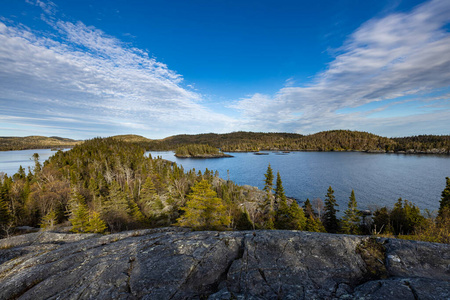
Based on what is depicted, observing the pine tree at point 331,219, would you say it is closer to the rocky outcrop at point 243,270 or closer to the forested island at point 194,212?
the forested island at point 194,212

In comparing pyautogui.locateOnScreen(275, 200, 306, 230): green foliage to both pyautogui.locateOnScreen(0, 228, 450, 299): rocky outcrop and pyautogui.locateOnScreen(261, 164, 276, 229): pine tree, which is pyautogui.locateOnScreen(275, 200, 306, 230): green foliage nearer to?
pyautogui.locateOnScreen(261, 164, 276, 229): pine tree

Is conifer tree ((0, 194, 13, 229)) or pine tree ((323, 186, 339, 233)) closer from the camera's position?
conifer tree ((0, 194, 13, 229))

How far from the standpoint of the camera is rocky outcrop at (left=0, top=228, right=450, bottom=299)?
17.1ft

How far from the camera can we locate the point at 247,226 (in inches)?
1375

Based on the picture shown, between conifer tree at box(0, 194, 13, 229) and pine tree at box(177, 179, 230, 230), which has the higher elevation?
pine tree at box(177, 179, 230, 230)

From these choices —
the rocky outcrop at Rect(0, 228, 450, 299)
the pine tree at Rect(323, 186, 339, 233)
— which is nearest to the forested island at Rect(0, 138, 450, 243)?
the pine tree at Rect(323, 186, 339, 233)

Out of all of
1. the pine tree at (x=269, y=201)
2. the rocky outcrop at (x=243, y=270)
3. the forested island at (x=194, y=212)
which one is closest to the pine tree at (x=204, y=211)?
the forested island at (x=194, y=212)

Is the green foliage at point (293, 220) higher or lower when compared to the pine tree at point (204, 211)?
lower

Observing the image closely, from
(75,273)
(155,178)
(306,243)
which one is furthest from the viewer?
(155,178)

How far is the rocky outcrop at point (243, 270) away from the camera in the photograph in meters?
5.20

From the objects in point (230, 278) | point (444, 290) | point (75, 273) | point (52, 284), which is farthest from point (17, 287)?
point (444, 290)

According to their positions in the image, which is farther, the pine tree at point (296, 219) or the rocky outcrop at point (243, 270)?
the pine tree at point (296, 219)

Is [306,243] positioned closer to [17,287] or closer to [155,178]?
[17,287]

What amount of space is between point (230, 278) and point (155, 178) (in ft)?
233
